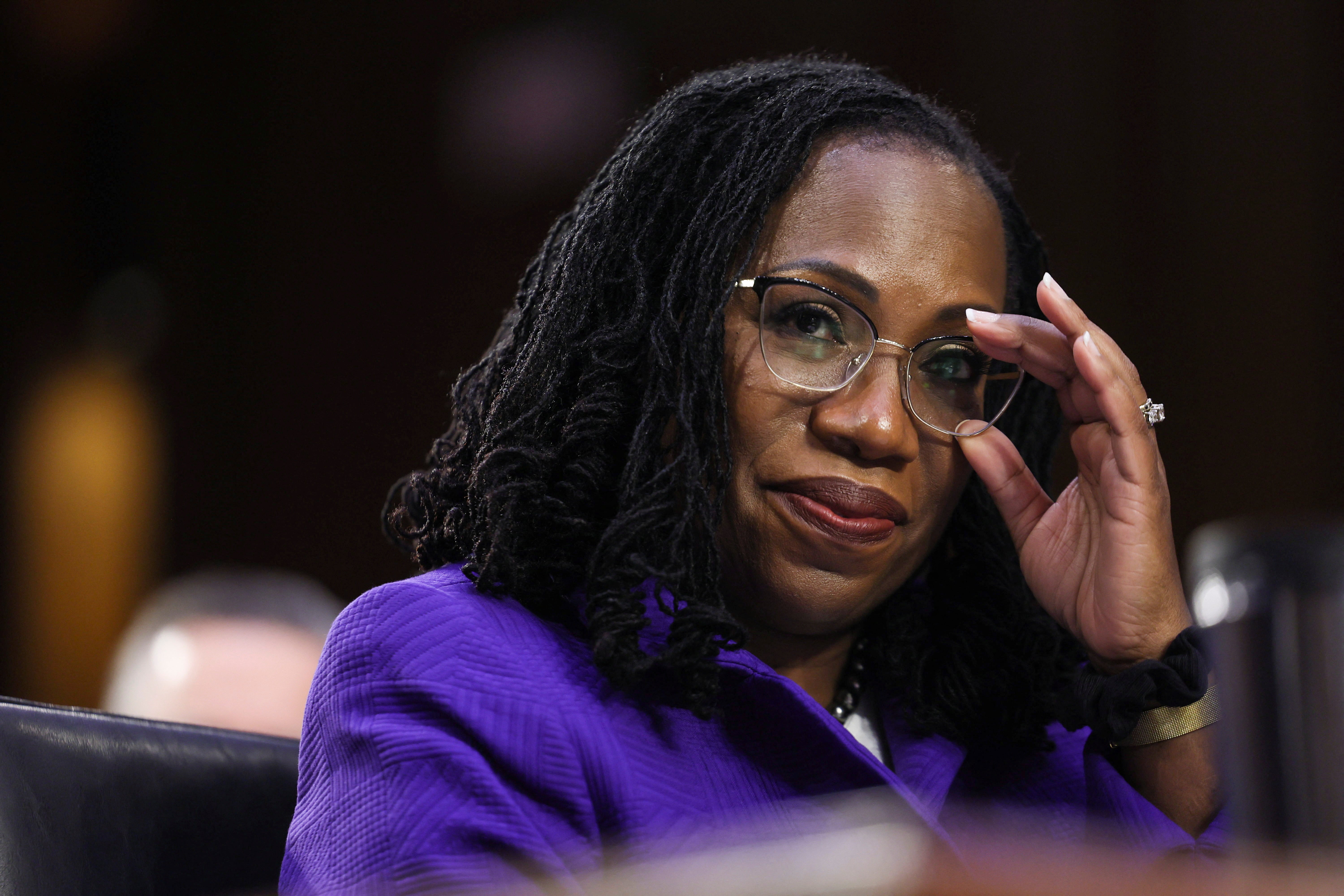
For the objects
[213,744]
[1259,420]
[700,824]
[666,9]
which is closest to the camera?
[700,824]

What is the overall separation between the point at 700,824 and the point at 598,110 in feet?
9.57

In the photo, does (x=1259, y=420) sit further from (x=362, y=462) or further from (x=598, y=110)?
(x=362, y=462)

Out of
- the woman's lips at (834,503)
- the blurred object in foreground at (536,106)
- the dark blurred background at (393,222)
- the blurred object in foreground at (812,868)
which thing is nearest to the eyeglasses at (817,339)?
the woman's lips at (834,503)

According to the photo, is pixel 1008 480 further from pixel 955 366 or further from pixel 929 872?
pixel 929 872

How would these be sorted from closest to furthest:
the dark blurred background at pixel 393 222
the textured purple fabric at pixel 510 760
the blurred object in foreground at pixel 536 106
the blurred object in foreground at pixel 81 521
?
the textured purple fabric at pixel 510 760 → the dark blurred background at pixel 393 222 → the blurred object in foreground at pixel 536 106 → the blurred object in foreground at pixel 81 521

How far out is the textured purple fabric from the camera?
0.98 m

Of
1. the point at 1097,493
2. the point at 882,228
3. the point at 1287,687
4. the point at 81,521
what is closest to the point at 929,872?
the point at 1287,687

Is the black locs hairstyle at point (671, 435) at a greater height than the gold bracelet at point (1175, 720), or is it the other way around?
the black locs hairstyle at point (671, 435)

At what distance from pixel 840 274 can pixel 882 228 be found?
0.07 m

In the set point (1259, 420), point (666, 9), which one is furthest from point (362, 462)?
point (1259, 420)

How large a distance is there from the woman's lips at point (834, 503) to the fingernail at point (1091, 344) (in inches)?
11.4

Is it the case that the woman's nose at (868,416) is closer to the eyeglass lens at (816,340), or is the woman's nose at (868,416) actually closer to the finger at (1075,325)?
the eyeglass lens at (816,340)

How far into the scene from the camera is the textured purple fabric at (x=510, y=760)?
0.98 meters

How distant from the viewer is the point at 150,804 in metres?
1.17
